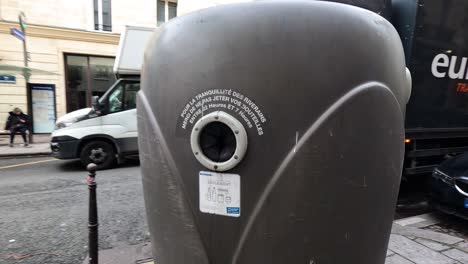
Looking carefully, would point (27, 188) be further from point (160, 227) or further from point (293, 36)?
point (293, 36)

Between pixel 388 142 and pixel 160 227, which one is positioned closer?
pixel 388 142

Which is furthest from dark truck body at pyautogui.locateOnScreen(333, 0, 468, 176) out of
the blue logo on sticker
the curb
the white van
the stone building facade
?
the stone building facade

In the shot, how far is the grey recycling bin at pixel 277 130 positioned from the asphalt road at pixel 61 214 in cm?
247

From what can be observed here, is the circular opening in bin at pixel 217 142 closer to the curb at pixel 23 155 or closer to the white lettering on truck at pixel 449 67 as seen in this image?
the white lettering on truck at pixel 449 67

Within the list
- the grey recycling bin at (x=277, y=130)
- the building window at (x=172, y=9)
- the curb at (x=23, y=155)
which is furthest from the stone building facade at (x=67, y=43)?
the grey recycling bin at (x=277, y=130)

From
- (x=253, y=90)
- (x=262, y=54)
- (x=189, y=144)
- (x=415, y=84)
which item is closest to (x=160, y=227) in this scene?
(x=189, y=144)

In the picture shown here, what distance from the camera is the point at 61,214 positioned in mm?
4496

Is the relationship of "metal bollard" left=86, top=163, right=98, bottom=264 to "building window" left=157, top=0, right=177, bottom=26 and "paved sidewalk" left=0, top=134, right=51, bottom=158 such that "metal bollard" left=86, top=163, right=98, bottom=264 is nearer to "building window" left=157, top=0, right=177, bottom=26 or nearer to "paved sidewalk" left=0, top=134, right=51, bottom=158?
"paved sidewalk" left=0, top=134, right=51, bottom=158

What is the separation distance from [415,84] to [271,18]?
13.8 ft

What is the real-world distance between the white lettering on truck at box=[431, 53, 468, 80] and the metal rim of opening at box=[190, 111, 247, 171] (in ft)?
15.1

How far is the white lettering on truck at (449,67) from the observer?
188 inches

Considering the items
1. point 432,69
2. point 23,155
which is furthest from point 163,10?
point 432,69

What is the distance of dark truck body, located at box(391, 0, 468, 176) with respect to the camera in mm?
4559

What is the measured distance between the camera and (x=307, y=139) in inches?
51.6
